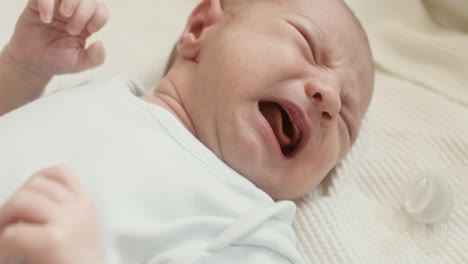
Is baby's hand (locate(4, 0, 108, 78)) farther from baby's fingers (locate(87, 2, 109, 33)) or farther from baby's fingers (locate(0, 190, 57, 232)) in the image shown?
baby's fingers (locate(0, 190, 57, 232))

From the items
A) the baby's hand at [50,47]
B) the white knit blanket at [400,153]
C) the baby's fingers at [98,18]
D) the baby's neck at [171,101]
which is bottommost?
the white knit blanket at [400,153]

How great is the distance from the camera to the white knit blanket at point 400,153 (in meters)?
1.07

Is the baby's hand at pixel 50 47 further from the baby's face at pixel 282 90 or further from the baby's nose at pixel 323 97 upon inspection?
the baby's nose at pixel 323 97

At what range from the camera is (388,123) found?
1.30 m

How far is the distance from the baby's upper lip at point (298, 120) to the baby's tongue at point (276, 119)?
0.02 metres

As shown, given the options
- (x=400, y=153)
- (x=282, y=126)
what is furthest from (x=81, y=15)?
(x=400, y=153)

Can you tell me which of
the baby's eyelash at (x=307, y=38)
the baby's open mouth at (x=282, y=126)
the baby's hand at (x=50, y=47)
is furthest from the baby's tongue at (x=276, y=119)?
the baby's hand at (x=50, y=47)

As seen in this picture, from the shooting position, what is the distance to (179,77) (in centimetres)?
108

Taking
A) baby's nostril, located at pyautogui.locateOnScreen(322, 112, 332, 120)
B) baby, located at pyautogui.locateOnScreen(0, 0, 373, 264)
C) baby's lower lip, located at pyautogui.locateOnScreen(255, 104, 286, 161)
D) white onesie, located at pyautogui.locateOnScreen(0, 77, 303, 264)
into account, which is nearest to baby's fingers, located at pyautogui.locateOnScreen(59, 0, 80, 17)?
baby, located at pyautogui.locateOnScreen(0, 0, 373, 264)

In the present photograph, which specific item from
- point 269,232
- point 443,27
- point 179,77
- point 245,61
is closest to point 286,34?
point 245,61

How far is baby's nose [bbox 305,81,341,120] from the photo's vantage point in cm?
96

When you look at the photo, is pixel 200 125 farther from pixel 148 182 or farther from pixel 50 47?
pixel 50 47

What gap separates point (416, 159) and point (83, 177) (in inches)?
25.9

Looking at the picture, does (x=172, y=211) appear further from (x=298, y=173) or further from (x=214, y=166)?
(x=298, y=173)
